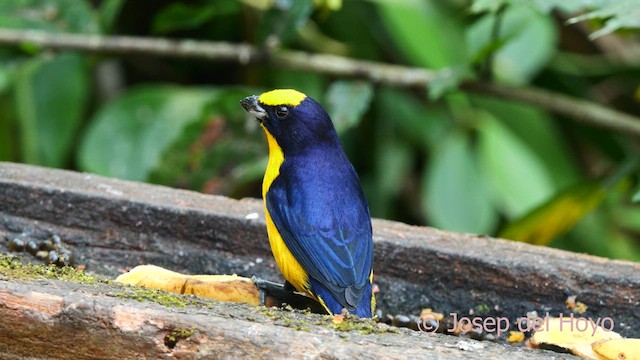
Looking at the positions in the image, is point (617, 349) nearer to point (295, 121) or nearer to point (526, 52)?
point (295, 121)

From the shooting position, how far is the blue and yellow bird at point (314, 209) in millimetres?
2438

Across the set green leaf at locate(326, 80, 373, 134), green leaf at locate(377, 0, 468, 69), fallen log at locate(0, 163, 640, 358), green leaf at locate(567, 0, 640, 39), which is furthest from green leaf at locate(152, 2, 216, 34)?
green leaf at locate(567, 0, 640, 39)

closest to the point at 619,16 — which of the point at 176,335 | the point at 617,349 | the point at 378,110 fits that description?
the point at 617,349

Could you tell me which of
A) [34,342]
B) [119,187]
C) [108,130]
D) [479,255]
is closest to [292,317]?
[34,342]

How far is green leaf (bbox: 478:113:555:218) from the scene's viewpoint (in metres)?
4.84

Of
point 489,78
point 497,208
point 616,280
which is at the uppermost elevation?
point 489,78

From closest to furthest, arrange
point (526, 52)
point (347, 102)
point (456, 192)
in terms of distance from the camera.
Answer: point (347, 102) < point (456, 192) < point (526, 52)

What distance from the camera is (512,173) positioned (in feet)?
16.1

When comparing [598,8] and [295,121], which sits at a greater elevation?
[598,8]

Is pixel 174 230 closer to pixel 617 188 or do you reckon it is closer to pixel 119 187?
pixel 119 187

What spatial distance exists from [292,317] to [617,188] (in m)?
1.94

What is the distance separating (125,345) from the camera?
1.93 m

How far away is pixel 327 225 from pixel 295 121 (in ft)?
1.03

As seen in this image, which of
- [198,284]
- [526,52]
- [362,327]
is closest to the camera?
[362,327]
